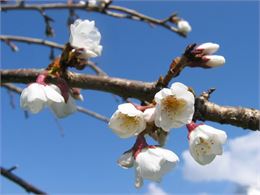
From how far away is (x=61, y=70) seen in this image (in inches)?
62.9

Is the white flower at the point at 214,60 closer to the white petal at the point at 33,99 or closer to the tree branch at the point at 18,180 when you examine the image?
the white petal at the point at 33,99

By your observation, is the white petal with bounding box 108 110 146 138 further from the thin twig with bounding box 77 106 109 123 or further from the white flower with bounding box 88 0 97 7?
the white flower with bounding box 88 0 97 7

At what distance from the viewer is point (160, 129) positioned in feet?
4.59

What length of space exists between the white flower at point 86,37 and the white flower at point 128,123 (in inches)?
14.4

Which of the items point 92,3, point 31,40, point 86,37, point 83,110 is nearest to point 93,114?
point 83,110

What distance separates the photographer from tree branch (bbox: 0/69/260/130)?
1.36 meters

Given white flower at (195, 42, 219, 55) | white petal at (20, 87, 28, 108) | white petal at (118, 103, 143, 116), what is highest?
white flower at (195, 42, 219, 55)

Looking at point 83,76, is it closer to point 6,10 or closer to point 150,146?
point 150,146

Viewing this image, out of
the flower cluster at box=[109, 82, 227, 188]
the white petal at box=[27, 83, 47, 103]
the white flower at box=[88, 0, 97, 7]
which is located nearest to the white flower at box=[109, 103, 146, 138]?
the flower cluster at box=[109, 82, 227, 188]

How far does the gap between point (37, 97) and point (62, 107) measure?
0.14 m

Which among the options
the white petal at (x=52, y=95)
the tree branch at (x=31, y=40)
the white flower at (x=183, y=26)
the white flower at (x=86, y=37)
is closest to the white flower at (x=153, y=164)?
the white petal at (x=52, y=95)

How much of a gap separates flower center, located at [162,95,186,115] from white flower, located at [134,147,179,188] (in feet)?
0.45

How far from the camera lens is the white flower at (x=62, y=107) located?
1.53 m

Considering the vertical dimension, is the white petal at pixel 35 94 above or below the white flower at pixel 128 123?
above
